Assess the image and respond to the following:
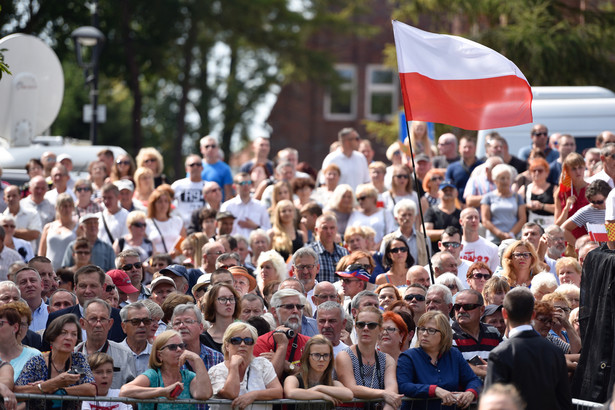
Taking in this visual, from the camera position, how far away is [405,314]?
976 cm

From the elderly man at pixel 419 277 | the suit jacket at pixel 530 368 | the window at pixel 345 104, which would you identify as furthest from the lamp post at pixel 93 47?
the window at pixel 345 104

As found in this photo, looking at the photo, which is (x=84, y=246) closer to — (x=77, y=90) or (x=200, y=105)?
(x=200, y=105)

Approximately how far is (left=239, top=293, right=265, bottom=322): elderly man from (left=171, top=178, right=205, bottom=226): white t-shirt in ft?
19.9

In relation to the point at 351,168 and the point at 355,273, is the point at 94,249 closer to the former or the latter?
the point at 355,273

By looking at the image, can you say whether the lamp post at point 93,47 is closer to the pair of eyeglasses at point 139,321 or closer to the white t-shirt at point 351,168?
the white t-shirt at point 351,168

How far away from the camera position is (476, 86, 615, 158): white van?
16.2 metres

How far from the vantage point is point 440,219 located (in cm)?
1430

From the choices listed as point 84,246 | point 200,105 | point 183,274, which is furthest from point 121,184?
point 200,105

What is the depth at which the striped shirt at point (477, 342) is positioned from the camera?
30.9ft

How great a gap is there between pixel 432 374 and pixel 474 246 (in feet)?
14.6

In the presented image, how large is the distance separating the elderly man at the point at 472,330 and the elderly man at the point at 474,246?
11.3 feet

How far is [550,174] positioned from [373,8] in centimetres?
3059

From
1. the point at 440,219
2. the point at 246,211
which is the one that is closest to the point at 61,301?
the point at 246,211

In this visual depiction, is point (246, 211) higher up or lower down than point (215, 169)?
lower down
